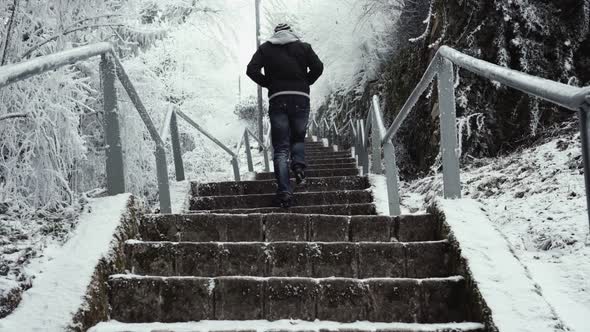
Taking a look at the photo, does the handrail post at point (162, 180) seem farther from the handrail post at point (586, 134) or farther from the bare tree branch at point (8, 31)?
the handrail post at point (586, 134)

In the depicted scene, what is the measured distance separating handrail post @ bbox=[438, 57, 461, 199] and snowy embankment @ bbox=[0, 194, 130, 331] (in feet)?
6.01

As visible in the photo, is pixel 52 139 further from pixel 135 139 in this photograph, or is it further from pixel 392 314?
pixel 392 314

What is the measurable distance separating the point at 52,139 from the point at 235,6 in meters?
4.77

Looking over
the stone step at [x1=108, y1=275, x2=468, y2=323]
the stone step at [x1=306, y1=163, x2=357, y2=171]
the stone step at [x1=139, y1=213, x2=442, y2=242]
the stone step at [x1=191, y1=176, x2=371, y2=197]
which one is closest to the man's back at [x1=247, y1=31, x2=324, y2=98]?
the stone step at [x1=191, y1=176, x2=371, y2=197]

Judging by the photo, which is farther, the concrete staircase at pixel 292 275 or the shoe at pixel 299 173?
the shoe at pixel 299 173

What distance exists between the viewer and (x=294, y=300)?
8.74 feet

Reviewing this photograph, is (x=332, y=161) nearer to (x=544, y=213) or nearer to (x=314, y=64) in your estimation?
(x=314, y=64)

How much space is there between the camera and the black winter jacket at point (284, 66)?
5234 millimetres

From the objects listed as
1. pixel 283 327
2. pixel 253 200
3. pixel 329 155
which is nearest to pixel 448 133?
pixel 283 327

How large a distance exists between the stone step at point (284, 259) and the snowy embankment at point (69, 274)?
21 centimetres

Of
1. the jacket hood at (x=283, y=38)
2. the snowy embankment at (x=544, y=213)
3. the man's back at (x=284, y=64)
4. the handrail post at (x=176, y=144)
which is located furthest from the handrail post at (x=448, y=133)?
the handrail post at (x=176, y=144)

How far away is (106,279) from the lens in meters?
2.74

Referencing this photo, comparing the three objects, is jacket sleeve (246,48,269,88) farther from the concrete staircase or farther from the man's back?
the concrete staircase

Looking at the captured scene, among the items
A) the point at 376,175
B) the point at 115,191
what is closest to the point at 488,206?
the point at 376,175
